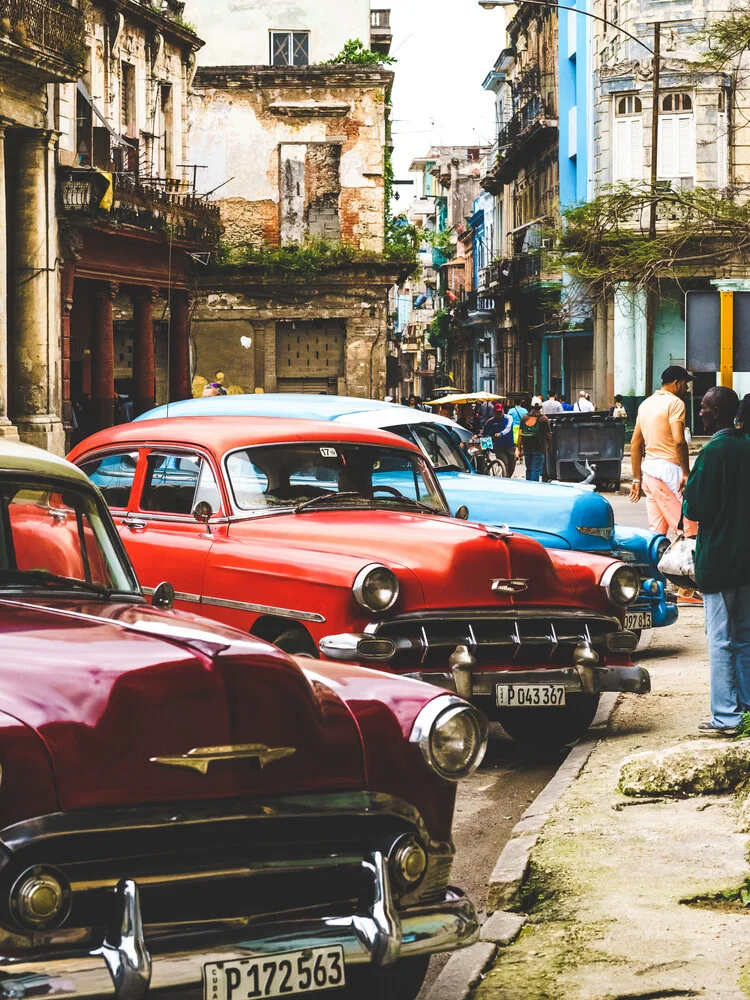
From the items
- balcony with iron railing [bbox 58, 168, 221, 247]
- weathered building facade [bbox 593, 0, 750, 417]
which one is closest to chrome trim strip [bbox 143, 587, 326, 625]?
balcony with iron railing [bbox 58, 168, 221, 247]

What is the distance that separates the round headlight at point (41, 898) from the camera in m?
3.40

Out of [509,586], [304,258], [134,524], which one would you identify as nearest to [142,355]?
[304,258]

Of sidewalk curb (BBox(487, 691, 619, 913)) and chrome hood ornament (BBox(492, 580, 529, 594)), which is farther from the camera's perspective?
chrome hood ornament (BBox(492, 580, 529, 594))

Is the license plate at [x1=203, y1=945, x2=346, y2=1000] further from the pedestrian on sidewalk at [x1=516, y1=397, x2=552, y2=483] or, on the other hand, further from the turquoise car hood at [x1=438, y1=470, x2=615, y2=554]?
the pedestrian on sidewalk at [x1=516, y1=397, x2=552, y2=483]

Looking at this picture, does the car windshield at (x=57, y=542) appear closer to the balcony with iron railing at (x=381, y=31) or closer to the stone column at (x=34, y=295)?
the stone column at (x=34, y=295)

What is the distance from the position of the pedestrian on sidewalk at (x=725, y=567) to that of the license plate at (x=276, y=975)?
14.2 feet

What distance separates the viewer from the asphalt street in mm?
6023

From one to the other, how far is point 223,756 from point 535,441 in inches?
897

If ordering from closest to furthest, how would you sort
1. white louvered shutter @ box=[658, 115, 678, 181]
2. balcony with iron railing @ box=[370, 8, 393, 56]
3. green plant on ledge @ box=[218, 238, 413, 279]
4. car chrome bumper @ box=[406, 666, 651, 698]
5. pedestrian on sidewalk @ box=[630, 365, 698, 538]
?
car chrome bumper @ box=[406, 666, 651, 698], pedestrian on sidewalk @ box=[630, 365, 698, 538], white louvered shutter @ box=[658, 115, 678, 181], green plant on ledge @ box=[218, 238, 413, 279], balcony with iron railing @ box=[370, 8, 393, 56]

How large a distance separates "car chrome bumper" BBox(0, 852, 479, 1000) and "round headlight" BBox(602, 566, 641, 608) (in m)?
4.11

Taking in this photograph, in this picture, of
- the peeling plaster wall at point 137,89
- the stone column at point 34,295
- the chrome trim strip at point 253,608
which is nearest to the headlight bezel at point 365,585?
the chrome trim strip at point 253,608

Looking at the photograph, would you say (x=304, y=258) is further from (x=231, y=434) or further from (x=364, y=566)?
(x=364, y=566)

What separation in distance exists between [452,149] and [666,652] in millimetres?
88754

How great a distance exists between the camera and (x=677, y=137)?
1512 inches
